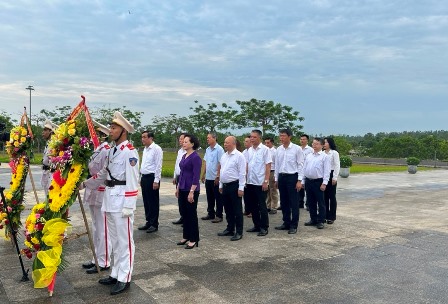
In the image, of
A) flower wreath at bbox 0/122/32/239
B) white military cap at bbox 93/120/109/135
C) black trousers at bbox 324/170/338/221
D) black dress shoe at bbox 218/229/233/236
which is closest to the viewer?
white military cap at bbox 93/120/109/135

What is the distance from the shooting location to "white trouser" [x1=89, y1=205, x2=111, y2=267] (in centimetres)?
465

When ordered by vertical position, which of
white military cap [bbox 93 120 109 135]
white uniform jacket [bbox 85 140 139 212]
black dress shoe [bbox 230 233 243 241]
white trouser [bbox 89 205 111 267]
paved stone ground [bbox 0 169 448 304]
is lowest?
paved stone ground [bbox 0 169 448 304]

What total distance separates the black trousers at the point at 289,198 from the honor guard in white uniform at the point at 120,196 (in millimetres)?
3229

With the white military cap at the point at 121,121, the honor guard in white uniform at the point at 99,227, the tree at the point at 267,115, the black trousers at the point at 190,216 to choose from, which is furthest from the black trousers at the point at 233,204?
the tree at the point at 267,115

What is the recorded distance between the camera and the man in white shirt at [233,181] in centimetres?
602

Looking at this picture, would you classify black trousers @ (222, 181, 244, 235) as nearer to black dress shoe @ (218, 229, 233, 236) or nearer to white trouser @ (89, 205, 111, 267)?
black dress shoe @ (218, 229, 233, 236)

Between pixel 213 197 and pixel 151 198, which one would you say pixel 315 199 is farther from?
pixel 151 198

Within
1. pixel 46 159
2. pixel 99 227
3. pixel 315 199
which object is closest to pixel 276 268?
pixel 99 227

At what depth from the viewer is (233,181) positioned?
19.9 feet

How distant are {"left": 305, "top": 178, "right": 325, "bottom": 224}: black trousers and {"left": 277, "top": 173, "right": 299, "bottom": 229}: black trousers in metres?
0.54

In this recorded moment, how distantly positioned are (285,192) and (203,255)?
2.10 meters

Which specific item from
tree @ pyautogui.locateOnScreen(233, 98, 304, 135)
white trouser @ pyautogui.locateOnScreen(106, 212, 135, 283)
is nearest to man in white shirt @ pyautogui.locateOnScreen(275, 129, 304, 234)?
white trouser @ pyautogui.locateOnScreen(106, 212, 135, 283)

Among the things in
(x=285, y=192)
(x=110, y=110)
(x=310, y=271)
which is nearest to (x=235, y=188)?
(x=285, y=192)

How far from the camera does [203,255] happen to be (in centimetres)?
524
